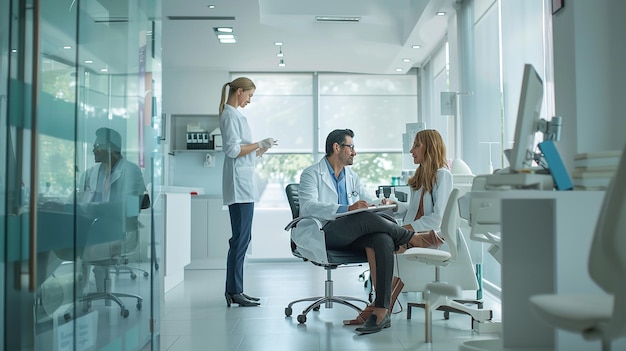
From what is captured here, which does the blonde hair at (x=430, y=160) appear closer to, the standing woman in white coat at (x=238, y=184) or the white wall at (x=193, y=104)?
the standing woman in white coat at (x=238, y=184)

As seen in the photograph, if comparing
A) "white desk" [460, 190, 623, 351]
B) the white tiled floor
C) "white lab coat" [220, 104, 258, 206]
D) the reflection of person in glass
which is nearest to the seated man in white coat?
the white tiled floor

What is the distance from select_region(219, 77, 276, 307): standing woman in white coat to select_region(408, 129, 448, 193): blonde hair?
4.21 ft

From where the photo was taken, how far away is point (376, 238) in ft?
11.7

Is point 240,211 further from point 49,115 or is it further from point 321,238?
point 49,115

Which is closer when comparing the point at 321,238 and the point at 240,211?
the point at 321,238

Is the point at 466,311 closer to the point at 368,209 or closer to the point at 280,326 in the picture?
the point at 368,209

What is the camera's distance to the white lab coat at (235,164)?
4387 millimetres

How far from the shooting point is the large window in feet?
27.2

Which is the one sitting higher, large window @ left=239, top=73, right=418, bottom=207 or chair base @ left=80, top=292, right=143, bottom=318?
large window @ left=239, top=73, right=418, bottom=207

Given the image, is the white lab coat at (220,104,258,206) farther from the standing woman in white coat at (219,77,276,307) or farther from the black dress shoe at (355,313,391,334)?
the black dress shoe at (355,313,391,334)

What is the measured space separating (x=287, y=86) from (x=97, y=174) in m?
6.28

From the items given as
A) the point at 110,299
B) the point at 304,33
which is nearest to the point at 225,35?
the point at 304,33

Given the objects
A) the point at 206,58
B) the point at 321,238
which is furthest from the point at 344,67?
the point at 321,238

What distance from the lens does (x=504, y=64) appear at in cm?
474
